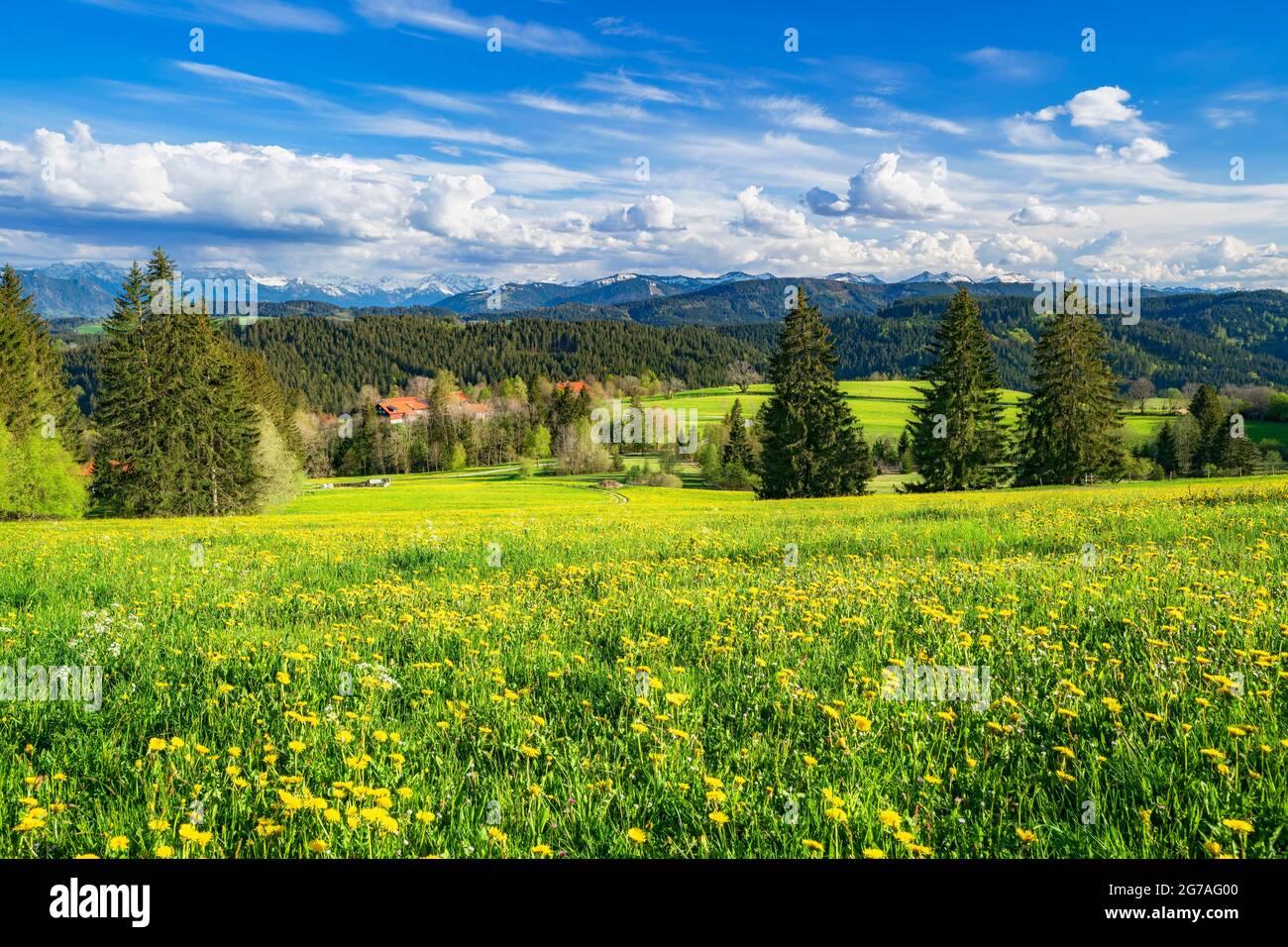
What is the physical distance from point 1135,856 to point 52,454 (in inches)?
2385

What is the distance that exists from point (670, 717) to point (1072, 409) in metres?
60.3

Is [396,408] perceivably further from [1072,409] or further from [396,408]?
[1072,409]

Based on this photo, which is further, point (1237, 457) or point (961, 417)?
point (1237, 457)

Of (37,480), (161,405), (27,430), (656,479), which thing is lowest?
(656,479)

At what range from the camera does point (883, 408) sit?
15075 centimetres

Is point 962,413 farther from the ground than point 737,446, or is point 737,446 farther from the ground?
point 962,413

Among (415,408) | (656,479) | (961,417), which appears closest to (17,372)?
(961,417)

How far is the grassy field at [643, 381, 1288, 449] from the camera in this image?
108 m

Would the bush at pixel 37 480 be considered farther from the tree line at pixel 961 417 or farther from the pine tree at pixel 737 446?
the pine tree at pixel 737 446

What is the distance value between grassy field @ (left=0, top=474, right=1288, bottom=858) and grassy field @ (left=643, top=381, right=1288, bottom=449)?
88.8 metres
